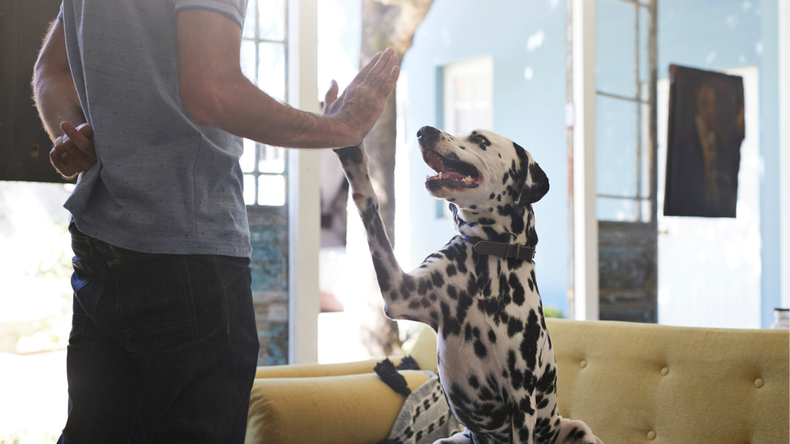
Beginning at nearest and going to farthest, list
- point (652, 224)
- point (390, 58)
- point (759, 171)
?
point (390, 58)
point (652, 224)
point (759, 171)

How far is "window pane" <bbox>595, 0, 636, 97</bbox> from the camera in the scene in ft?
13.0

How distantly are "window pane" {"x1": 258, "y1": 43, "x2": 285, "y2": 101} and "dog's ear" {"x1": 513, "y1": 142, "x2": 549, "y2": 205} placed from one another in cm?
176

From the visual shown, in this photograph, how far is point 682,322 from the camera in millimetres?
5555

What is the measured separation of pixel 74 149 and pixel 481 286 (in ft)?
2.69

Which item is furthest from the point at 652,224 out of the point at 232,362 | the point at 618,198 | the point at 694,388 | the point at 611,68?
the point at 232,362

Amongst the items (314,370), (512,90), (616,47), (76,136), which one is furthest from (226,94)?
(512,90)

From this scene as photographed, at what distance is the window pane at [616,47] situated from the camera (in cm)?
397

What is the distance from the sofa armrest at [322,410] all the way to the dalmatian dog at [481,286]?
2.37 ft

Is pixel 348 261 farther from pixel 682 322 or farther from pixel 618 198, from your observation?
pixel 682 322

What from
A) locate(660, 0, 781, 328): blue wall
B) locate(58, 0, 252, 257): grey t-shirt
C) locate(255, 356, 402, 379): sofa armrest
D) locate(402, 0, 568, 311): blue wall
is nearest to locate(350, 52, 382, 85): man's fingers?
locate(58, 0, 252, 257): grey t-shirt

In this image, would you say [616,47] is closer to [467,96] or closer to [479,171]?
[467,96]

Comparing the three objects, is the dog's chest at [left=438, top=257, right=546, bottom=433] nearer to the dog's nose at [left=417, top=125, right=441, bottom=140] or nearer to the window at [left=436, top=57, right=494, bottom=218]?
the dog's nose at [left=417, top=125, right=441, bottom=140]

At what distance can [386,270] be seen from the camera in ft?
3.99

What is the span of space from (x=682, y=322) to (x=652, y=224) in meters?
1.87
